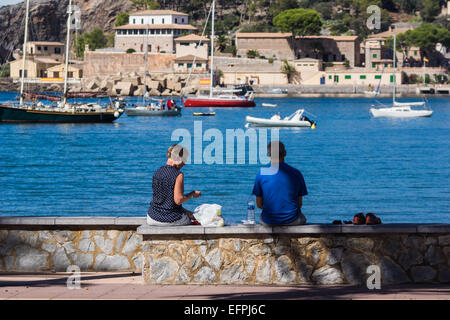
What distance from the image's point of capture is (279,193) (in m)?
8.48

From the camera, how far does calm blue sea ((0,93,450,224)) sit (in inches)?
936

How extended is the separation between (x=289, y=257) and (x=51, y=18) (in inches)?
5849

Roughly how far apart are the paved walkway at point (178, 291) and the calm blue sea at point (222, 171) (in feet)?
3.99

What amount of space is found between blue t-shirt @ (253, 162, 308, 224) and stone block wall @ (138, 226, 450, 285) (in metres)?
0.19

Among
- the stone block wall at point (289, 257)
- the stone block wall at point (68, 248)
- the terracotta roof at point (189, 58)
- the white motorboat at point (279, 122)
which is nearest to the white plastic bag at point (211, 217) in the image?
the stone block wall at point (289, 257)

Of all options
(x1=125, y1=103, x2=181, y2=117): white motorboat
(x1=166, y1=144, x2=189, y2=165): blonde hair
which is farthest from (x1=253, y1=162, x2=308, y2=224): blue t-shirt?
(x1=125, y1=103, x2=181, y2=117): white motorboat

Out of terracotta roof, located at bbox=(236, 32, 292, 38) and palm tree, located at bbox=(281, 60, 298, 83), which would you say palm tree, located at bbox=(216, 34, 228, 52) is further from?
palm tree, located at bbox=(281, 60, 298, 83)

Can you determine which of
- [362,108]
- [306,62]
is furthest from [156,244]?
[306,62]

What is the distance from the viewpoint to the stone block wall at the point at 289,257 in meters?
8.35

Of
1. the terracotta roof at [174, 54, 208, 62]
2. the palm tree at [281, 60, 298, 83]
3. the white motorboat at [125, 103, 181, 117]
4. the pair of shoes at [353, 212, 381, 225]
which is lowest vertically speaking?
the pair of shoes at [353, 212, 381, 225]

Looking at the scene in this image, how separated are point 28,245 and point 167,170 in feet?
6.11

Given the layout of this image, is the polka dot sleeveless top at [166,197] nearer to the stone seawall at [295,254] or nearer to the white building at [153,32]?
the stone seawall at [295,254]
